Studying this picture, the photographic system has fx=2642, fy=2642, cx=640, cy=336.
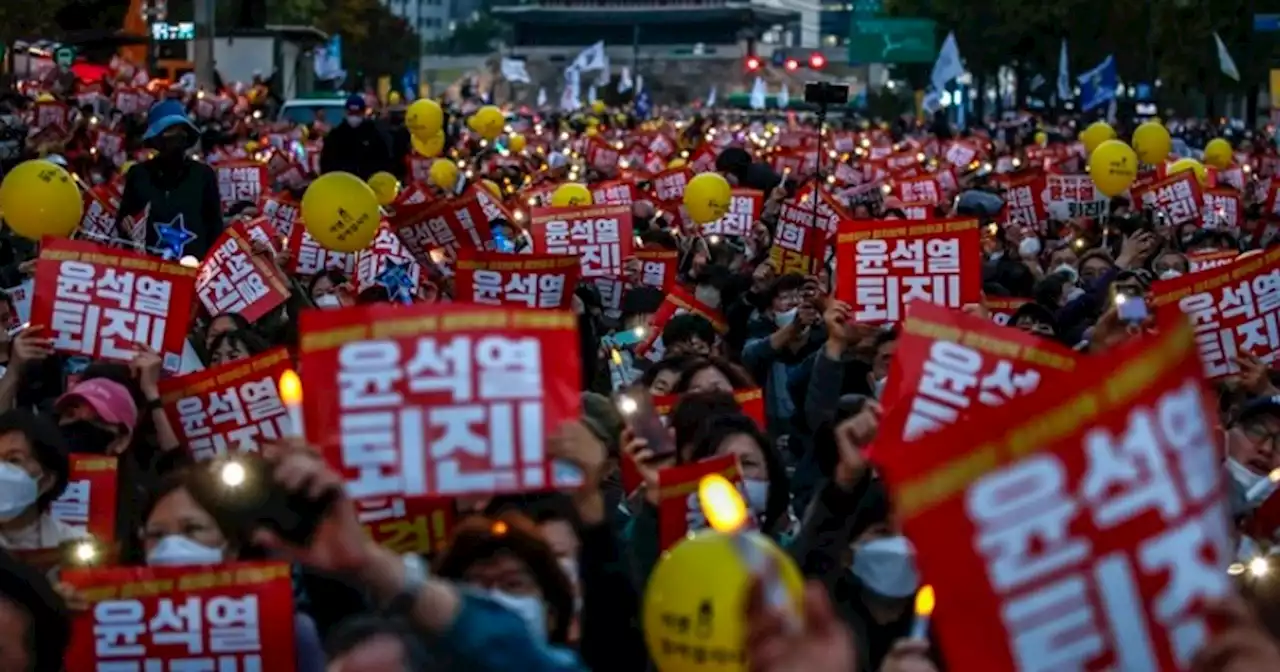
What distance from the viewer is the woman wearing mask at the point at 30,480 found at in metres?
6.30

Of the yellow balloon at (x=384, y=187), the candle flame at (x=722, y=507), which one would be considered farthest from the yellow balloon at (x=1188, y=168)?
the candle flame at (x=722, y=507)

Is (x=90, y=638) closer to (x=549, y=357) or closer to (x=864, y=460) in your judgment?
(x=549, y=357)

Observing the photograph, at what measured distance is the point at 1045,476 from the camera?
12.2 ft

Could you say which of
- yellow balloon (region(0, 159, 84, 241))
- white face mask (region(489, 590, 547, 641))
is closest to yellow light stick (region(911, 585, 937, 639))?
white face mask (region(489, 590, 547, 641))

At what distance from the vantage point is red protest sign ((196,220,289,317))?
411 inches

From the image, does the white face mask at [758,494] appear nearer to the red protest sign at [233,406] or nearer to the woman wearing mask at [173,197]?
the red protest sign at [233,406]

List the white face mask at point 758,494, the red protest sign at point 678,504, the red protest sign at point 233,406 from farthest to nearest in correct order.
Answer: the red protest sign at point 233,406
the white face mask at point 758,494
the red protest sign at point 678,504

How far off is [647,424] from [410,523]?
2.05 feet

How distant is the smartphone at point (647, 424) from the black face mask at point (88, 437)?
164cm

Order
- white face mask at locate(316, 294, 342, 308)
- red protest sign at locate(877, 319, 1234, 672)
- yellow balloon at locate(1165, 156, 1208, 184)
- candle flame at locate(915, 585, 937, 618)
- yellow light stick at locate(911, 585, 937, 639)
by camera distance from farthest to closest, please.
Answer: yellow balloon at locate(1165, 156, 1208, 184)
white face mask at locate(316, 294, 342, 308)
candle flame at locate(915, 585, 937, 618)
yellow light stick at locate(911, 585, 937, 639)
red protest sign at locate(877, 319, 1234, 672)

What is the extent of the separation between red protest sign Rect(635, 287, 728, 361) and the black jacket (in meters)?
6.68

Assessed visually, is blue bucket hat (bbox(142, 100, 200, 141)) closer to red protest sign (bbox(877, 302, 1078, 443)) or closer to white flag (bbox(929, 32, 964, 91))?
red protest sign (bbox(877, 302, 1078, 443))

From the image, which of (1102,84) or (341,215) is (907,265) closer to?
(341,215)

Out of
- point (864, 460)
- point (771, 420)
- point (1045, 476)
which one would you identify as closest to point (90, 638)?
point (864, 460)
